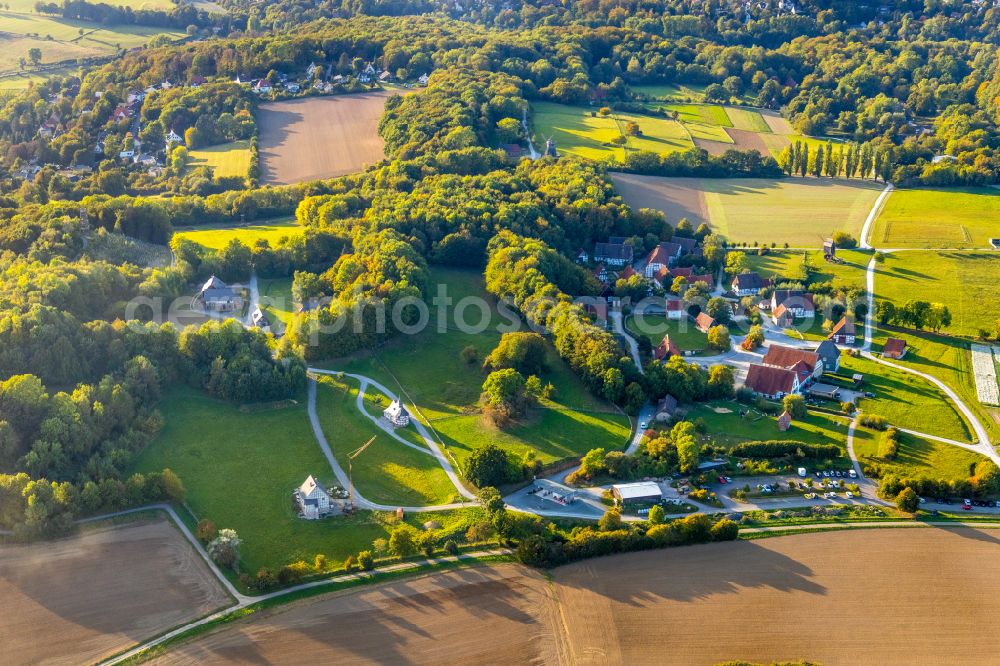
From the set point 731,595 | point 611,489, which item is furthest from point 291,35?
point 731,595

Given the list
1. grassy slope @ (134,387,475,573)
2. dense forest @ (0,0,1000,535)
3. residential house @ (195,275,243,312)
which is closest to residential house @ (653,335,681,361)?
dense forest @ (0,0,1000,535)

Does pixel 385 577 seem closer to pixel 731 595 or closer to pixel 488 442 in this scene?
pixel 488 442

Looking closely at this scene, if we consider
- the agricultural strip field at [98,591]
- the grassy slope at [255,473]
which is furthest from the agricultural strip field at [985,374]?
the agricultural strip field at [98,591]

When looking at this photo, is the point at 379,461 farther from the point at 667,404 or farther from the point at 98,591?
the point at 667,404

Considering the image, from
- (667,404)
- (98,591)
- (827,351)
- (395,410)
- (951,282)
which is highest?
(951,282)

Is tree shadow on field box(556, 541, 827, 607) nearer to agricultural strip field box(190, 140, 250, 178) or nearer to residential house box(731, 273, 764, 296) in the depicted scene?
residential house box(731, 273, 764, 296)

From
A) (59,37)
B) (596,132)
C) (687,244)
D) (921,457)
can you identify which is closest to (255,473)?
(921,457)
